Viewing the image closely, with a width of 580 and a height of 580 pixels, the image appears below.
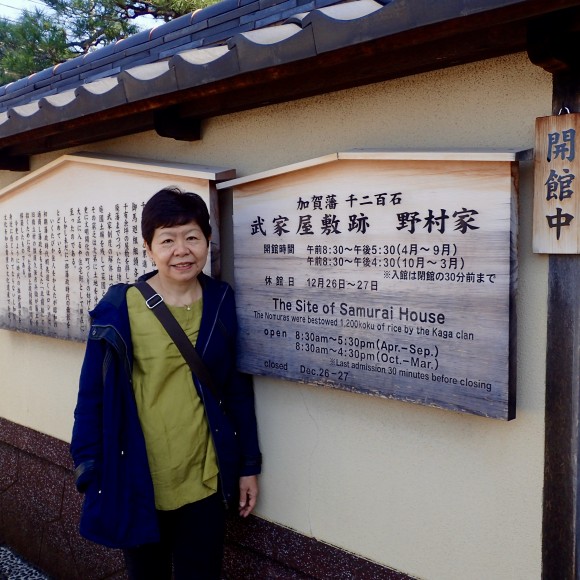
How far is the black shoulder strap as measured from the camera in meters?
2.97

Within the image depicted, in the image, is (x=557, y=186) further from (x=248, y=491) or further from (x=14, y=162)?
(x=14, y=162)

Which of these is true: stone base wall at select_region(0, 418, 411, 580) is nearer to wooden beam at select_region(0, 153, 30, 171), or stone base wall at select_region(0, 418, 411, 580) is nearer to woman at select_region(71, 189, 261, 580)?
woman at select_region(71, 189, 261, 580)

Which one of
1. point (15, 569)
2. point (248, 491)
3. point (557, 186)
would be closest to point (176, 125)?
point (248, 491)

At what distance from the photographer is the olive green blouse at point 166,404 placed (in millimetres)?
2988

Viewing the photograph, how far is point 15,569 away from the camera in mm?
5191

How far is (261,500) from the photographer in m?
3.46

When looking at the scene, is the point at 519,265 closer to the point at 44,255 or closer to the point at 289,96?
the point at 289,96

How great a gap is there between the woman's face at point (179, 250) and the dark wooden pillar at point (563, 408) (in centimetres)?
154

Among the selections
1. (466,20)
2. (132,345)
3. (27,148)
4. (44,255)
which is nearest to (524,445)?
(466,20)

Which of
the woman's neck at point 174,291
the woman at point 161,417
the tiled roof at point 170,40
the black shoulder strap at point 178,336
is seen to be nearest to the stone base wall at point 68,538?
the woman at point 161,417

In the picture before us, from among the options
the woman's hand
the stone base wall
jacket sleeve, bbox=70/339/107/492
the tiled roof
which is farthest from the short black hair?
the stone base wall

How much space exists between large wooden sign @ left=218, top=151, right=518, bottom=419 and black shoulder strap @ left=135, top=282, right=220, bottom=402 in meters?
0.32

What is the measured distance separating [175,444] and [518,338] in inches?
63.8

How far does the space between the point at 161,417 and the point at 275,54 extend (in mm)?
1691
